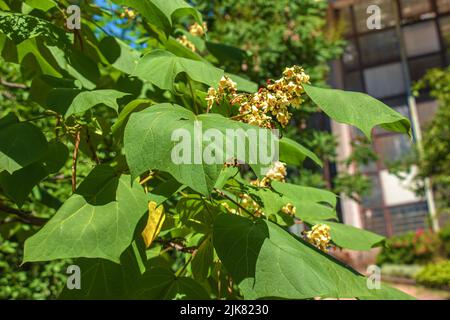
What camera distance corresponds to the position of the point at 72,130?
136 cm

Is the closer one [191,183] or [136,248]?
[191,183]

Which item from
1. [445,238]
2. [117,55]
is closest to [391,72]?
[445,238]

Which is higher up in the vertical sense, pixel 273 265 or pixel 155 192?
pixel 155 192

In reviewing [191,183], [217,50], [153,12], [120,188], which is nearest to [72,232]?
[120,188]

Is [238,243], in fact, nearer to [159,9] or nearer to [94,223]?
[94,223]

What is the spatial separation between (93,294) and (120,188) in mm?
270

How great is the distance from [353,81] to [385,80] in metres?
1.18

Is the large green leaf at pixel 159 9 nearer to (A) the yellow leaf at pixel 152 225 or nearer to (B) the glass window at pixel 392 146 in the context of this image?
(A) the yellow leaf at pixel 152 225

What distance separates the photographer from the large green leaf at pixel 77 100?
1169mm

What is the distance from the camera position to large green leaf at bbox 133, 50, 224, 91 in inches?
44.4

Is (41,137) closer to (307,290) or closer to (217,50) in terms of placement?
(307,290)

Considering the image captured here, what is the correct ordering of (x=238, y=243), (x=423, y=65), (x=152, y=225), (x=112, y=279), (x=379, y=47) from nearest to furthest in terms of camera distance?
(x=238, y=243), (x=112, y=279), (x=152, y=225), (x=423, y=65), (x=379, y=47)

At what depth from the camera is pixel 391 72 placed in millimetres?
17516

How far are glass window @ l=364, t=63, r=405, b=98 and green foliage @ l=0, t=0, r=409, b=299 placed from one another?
16.9 m
